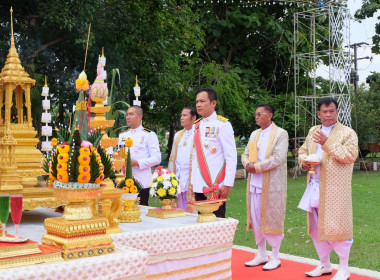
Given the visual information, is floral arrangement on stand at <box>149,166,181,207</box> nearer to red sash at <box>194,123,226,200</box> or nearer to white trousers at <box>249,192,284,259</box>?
red sash at <box>194,123,226,200</box>

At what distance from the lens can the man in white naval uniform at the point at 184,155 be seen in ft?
21.3

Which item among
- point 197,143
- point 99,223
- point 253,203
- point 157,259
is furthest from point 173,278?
point 253,203

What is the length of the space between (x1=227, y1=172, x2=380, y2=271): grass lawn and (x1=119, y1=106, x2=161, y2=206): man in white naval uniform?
1.94 meters

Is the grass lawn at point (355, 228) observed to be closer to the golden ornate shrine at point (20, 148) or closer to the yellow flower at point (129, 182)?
the yellow flower at point (129, 182)

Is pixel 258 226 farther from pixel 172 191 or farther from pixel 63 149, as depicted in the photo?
pixel 63 149

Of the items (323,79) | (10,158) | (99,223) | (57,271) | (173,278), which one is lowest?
(173,278)

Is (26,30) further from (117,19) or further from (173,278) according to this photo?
(173,278)

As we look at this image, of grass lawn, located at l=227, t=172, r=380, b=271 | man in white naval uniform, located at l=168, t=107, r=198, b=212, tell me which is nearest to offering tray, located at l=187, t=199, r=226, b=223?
man in white naval uniform, located at l=168, t=107, r=198, b=212

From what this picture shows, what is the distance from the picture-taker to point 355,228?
8391 mm

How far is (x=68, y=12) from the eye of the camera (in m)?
9.69

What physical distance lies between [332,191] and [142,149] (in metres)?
2.36

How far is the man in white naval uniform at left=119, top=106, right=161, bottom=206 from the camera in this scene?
6.10m

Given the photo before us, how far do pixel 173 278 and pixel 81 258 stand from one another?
3.64 ft

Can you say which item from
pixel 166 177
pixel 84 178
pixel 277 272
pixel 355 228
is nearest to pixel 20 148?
pixel 166 177
